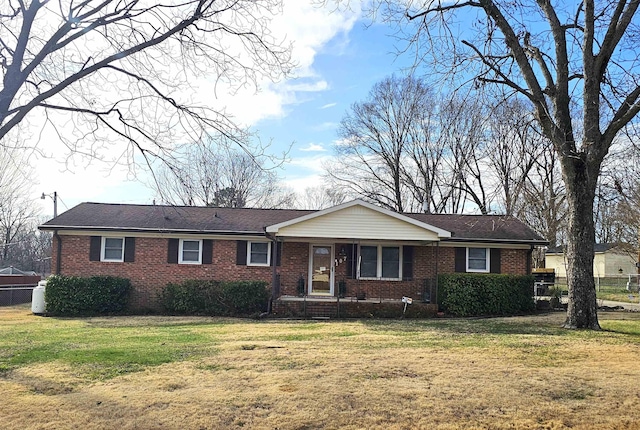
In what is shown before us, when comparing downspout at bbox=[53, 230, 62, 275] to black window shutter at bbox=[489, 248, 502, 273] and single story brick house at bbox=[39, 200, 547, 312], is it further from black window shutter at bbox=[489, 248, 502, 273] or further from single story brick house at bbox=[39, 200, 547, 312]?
black window shutter at bbox=[489, 248, 502, 273]

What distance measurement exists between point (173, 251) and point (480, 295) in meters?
10.7

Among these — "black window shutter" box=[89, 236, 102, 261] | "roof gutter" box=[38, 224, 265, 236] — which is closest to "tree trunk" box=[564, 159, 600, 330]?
"roof gutter" box=[38, 224, 265, 236]

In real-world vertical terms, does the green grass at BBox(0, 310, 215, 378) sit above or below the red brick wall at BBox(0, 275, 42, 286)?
below

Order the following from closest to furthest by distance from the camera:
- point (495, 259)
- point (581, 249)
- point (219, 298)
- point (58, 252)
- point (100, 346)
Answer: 1. point (100, 346)
2. point (581, 249)
3. point (219, 298)
4. point (58, 252)
5. point (495, 259)

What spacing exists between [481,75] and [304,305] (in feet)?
28.5

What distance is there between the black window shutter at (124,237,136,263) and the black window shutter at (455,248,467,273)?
38.1 ft

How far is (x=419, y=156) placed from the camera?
3722 centimetres

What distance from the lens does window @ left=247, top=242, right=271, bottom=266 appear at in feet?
61.1

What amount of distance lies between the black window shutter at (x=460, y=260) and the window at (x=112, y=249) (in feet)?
39.5

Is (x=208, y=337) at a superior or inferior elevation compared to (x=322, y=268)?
inferior

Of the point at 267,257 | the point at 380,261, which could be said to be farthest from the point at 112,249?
the point at 380,261

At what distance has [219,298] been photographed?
16.9 metres

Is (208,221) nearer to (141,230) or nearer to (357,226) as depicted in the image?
(141,230)

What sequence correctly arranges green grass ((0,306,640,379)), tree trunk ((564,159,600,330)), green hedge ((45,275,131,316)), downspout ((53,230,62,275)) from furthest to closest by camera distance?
downspout ((53,230,62,275)) → green hedge ((45,275,131,316)) → tree trunk ((564,159,600,330)) → green grass ((0,306,640,379))
